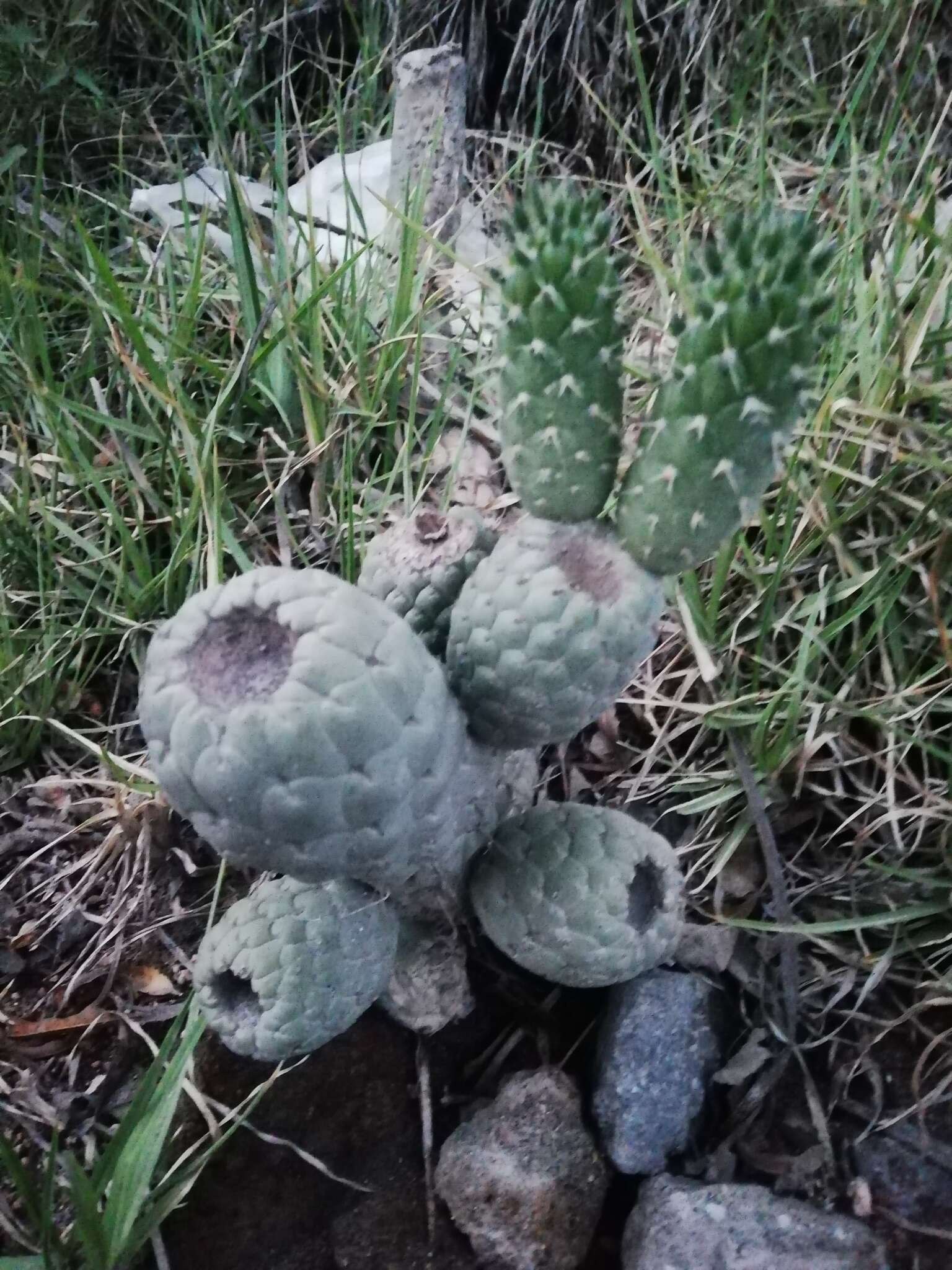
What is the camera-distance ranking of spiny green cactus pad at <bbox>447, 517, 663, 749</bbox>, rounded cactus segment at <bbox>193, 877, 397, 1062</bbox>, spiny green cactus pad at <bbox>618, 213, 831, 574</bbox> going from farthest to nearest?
rounded cactus segment at <bbox>193, 877, 397, 1062</bbox> → spiny green cactus pad at <bbox>447, 517, 663, 749</bbox> → spiny green cactus pad at <bbox>618, 213, 831, 574</bbox>

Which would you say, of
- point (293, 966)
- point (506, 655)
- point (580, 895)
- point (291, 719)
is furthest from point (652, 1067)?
point (291, 719)

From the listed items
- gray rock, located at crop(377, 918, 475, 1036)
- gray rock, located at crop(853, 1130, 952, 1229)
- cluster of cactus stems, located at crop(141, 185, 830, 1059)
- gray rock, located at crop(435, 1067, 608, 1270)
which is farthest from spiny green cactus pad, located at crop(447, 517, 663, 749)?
gray rock, located at crop(853, 1130, 952, 1229)

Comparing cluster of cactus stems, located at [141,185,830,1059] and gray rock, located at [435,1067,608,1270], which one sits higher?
cluster of cactus stems, located at [141,185,830,1059]

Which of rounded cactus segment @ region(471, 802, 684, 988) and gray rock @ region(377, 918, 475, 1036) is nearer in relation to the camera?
rounded cactus segment @ region(471, 802, 684, 988)

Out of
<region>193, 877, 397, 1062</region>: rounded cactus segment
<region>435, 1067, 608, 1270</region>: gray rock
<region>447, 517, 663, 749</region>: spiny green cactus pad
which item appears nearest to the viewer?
<region>447, 517, 663, 749</region>: spiny green cactus pad

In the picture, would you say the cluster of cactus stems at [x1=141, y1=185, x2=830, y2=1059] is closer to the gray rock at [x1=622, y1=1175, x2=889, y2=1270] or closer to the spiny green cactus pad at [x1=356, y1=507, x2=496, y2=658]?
the spiny green cactus pad at [x1=356, y1=507, x2=496, y2=658]

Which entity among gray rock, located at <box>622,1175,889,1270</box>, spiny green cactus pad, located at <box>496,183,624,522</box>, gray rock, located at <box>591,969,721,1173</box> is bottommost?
gray rock, located at <box>622,1175,889,1270</box>

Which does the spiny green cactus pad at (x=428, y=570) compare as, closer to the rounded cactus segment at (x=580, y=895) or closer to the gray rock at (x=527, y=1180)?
the rounded cactus segment at (x=580, y=895)
